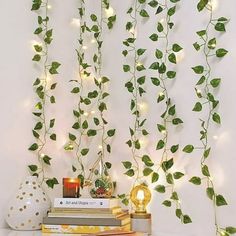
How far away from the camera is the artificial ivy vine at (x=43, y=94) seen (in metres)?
1.93

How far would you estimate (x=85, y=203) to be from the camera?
1.64 meters

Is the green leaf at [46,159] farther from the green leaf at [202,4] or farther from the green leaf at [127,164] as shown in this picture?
the green leaf at [202,4]

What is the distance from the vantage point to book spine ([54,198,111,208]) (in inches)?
63.8

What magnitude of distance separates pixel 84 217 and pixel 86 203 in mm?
57

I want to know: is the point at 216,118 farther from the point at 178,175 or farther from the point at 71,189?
the point at 71,189

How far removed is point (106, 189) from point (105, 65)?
627 mm

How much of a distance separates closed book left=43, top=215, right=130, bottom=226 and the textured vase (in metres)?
0.11

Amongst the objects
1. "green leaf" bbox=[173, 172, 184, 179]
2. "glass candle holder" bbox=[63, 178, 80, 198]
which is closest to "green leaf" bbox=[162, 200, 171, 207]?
"green leaf" bbox=[173, 172, 184, 179]

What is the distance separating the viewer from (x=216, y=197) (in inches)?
58.1

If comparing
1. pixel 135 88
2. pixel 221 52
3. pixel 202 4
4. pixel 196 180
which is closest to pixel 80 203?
pixel 196 180

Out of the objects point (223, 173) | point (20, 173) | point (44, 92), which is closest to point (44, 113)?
point (44, 92)

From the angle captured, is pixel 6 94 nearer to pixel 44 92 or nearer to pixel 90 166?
pixel 44 92

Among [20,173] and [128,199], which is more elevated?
[20,173]

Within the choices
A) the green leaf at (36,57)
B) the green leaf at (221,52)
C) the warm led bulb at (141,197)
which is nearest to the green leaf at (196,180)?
the warm led bulb at (141,197)
